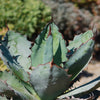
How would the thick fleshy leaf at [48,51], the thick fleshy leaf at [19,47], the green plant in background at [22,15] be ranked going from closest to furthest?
1. the thick fleshy leaf at [48,51]
2. the thick fleshy leaf at [19,47]
3. the green plant in background at [22,15]

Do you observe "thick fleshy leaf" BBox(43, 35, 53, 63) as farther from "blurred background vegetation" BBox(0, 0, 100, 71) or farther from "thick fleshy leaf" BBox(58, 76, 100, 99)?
"blurred background vegetation" BBox(0, 0, 100, 71)

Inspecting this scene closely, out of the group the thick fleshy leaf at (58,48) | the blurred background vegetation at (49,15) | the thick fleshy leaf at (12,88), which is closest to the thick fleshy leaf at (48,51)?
the thick fleshy leaf at (58,48)

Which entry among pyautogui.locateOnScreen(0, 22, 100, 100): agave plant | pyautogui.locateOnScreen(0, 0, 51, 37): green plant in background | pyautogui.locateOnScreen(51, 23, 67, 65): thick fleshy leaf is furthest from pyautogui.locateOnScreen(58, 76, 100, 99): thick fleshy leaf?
pyautogui.locateOnScreen(0, 0, 51, 37): green plant in background

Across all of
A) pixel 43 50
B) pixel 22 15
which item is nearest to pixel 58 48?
pixel 43 50

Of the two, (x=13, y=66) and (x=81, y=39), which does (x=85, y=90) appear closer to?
(x=81, y=39)

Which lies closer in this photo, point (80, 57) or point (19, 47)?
point (80, 57)

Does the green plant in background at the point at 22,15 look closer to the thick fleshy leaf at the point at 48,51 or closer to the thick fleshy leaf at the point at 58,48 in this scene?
the thick fleshy leaf at the point at 58,48

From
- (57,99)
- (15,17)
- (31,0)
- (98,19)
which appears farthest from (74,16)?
(57,99)
